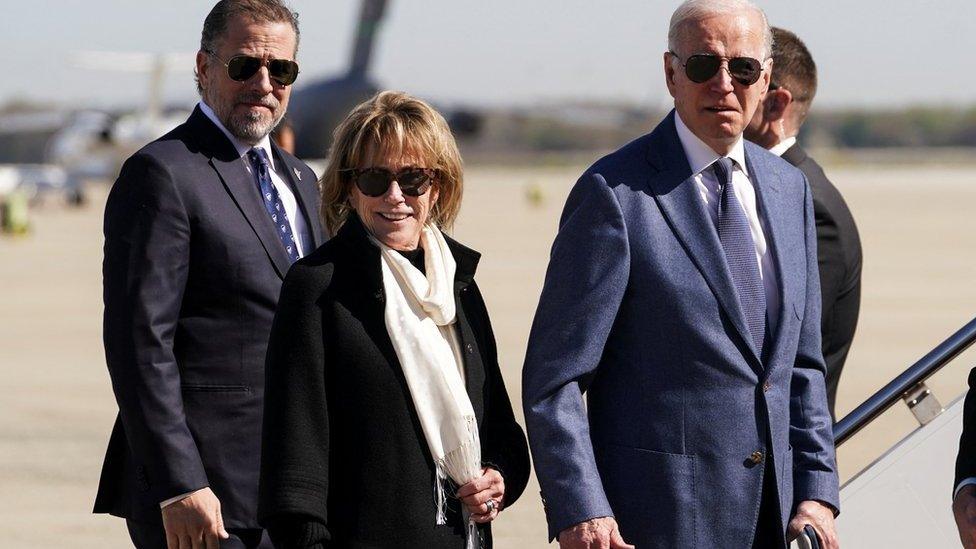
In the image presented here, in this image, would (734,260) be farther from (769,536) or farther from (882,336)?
(882,336)

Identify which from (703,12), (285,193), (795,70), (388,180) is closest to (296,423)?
(388,180)

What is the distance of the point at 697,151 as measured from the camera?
3.28 m

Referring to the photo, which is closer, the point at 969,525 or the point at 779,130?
the point at 969,525

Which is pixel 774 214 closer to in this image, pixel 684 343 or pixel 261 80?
pixel 684 343

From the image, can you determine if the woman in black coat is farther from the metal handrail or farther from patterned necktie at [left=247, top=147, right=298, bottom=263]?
the metal handrail

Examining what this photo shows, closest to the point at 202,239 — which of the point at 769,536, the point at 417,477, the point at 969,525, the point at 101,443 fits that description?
the point at 417,477

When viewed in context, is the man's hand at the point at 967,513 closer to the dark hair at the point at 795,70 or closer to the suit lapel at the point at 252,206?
the suit lapel at the point at 252,206

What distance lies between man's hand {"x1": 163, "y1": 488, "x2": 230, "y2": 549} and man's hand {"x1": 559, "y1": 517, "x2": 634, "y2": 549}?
0.84 meters

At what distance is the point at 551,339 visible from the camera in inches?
123

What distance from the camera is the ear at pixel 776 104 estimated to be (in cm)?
468

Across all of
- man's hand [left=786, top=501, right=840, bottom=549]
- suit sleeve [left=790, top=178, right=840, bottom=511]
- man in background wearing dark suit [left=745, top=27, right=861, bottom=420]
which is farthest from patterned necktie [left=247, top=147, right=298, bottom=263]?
man in background wearing dark suit [left=745, top=27, right=861, bottom=420]

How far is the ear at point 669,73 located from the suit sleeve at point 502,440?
2.05ft

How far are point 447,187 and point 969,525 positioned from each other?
130cm

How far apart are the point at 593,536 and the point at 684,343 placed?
17.7 inches
